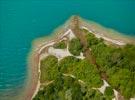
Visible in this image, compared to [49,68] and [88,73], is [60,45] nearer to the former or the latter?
[49,68]

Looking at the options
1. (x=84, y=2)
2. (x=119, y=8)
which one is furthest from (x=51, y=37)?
(x=119, y=8)

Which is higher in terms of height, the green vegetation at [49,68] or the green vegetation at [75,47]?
the green vegetation at [75,47]

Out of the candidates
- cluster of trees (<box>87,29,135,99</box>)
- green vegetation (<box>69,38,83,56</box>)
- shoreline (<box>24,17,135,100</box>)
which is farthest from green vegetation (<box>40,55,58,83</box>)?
cluster of trees (<box>87,29,135,99</box>)

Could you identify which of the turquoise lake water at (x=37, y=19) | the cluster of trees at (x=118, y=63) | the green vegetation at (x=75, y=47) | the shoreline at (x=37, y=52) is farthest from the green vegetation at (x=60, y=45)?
the cluster of trees at (x=118, y=63)

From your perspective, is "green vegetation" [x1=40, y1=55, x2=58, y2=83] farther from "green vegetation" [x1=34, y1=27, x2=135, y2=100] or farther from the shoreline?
the shoreline

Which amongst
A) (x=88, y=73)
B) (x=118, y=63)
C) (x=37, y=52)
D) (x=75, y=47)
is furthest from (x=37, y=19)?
(x=118, y=63)

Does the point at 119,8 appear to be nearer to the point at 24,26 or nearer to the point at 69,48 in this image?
the point at 69,48

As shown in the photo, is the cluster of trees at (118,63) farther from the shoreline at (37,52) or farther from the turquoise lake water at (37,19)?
the turquoise lake water at (37,19)
